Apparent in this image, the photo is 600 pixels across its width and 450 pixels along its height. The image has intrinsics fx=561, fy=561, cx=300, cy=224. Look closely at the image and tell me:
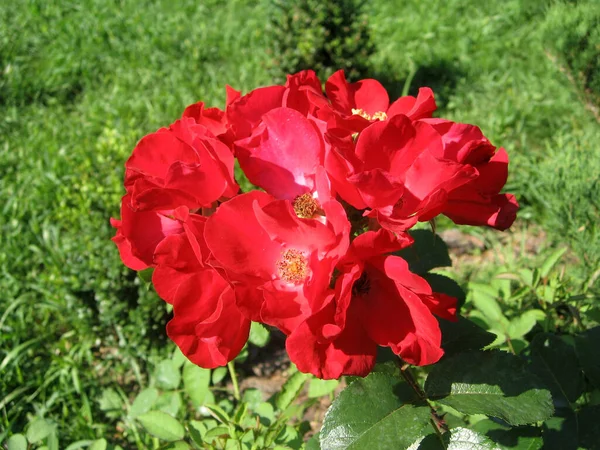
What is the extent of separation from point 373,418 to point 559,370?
0.66 meters

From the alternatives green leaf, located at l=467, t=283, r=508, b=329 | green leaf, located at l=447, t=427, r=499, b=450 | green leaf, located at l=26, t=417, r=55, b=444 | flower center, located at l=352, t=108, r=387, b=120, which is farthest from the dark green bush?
green leaf, located at l=26, t=417, r=55, b=444

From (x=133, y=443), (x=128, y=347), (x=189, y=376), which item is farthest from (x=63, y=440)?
(x=189, y=376)

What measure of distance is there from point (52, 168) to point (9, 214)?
377 millimetres

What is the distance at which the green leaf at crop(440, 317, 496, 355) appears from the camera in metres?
1.13

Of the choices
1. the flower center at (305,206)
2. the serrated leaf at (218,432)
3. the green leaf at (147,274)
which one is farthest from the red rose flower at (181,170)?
the serrated leaf at (218,432)

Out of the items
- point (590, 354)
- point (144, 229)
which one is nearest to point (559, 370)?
point (590, 354)

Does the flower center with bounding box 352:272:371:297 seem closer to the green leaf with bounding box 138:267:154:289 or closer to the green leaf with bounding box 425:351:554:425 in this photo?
the green leaf with bounding box 425:351:554:425

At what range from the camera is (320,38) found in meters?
3.61

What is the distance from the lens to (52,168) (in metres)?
3.39

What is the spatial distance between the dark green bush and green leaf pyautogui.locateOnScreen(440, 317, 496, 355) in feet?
8.02

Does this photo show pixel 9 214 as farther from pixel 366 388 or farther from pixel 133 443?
pixel 366 388

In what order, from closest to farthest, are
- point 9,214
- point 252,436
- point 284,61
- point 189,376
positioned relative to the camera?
point 252,436, point 189,376, point 9,214, point 284,61

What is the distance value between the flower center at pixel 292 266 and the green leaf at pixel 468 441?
0.43 meters

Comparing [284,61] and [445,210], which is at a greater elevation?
[445,210]
